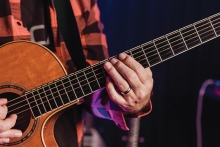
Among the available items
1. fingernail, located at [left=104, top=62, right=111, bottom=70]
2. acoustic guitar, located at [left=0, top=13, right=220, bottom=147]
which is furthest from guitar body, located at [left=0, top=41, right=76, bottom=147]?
fingernail, located at [left=104, top=62, right=111, bottom=70]

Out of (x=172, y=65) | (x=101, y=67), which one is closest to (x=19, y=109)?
(x=101, y=67)

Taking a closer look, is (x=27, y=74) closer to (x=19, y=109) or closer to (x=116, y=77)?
(x=19, y=109)

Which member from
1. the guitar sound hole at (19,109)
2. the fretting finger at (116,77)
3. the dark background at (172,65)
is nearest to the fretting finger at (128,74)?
the fretting finger at (116,77)

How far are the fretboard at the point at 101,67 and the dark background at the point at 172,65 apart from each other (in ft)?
2.78

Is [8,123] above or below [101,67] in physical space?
below

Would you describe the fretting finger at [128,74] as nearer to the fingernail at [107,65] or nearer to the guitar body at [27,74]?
the fingernail at [107,65]

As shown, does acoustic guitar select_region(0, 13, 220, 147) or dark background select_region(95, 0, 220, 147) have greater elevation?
acoustic guitar select_region(0, 13, 220, 147)

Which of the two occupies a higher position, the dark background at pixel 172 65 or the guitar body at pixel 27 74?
the guitar body at pixel 27 74

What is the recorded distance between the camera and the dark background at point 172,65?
178 cm

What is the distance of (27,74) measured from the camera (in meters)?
0.96

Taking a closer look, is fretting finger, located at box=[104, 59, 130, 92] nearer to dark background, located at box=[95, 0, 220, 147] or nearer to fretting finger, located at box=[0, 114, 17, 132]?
fretting finger, located at box=[0, 114, 17, 132]

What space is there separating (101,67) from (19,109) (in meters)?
0.29

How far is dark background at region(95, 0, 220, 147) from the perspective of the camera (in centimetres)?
178

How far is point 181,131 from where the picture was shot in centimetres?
186
